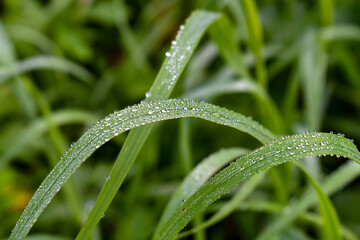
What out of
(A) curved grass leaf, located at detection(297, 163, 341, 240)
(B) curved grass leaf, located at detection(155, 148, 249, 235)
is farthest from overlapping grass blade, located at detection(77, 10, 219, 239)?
(A) curved grass leaf, located at detection(297, 163, 341, 240)

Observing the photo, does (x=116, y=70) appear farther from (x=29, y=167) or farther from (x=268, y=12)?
(x=268, y=12)

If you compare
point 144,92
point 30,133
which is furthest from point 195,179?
point 144,92

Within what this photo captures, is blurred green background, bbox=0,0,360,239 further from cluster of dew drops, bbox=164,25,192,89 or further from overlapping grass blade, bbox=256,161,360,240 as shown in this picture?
cluster of dew drops, bbox=164,25,192,89

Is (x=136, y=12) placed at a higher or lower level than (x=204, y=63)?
higher

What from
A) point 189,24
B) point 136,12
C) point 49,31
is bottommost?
point 189,24

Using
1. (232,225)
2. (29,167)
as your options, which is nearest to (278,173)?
(232,225)

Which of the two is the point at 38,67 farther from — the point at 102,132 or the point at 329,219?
the point at 329,219
